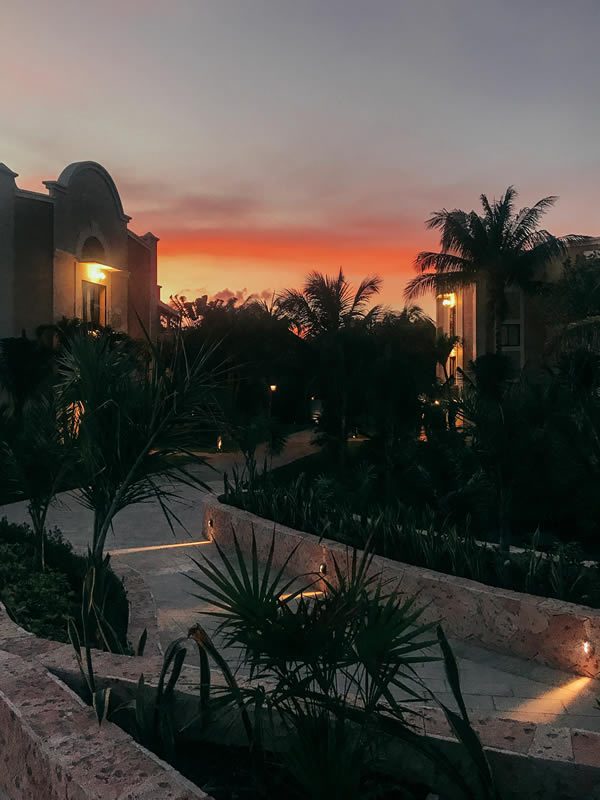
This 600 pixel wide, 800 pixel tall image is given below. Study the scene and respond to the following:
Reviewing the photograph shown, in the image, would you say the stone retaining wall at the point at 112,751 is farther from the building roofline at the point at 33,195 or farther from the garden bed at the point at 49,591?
the building roofline at the point at 33,195

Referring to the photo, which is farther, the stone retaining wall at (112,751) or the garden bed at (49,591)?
the garden bed at (49,591)

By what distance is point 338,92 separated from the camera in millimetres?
15078

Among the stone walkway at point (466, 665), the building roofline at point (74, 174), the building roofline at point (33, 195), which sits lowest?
the stone walkway at point (466, 665)

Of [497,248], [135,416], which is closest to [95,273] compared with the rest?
[497,248]

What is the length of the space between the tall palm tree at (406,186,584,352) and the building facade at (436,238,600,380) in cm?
83

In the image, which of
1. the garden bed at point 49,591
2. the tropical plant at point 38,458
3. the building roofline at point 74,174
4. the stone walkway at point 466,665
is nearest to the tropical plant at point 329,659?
the stone walkway at point 466,665

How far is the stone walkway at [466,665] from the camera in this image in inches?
195

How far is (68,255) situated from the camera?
27.2 meters

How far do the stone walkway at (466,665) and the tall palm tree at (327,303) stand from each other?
22.2 metres

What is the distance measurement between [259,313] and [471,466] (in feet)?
95.3

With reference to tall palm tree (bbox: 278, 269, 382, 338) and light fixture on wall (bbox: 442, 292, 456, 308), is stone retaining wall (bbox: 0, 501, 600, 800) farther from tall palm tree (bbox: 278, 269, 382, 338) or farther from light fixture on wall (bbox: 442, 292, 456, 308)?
light fixture on wall (bbox: 442, 292, 456, 308)

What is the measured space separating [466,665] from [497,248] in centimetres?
3218

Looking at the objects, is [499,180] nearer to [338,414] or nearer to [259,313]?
[259,313]

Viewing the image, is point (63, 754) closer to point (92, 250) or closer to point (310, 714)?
point (310, 714)
